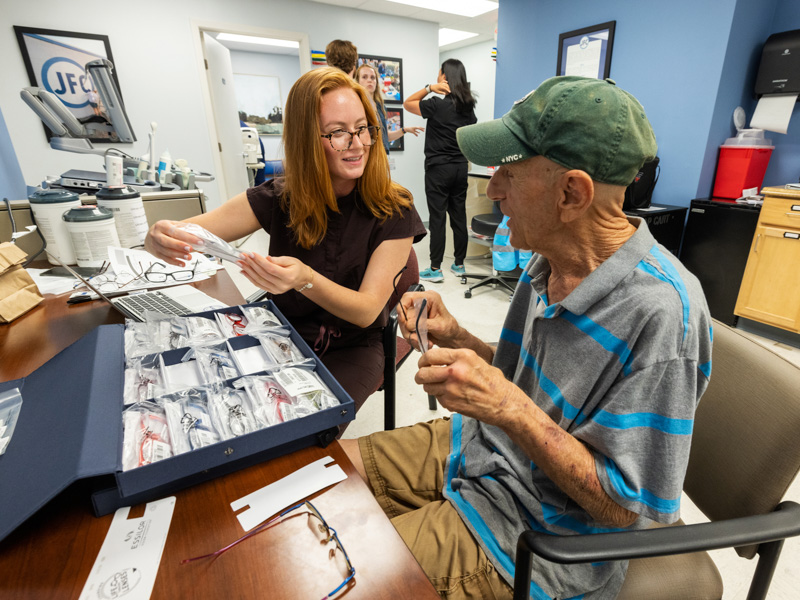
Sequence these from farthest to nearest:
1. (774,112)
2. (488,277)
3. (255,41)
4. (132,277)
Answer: (255,41) → (488,277) → (774,112) → (132,277)

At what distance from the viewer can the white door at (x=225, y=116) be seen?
4.50 metres

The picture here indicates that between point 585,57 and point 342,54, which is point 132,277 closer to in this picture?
point 342,54

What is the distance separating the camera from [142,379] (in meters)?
0.80

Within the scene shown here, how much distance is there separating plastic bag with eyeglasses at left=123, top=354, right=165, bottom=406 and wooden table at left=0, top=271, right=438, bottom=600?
15 centimetres

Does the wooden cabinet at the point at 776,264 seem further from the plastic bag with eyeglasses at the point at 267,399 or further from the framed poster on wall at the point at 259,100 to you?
the framed poster on wall at the point at 259,100

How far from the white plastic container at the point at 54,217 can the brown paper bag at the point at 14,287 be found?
12.6 inches

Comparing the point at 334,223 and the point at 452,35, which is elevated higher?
the point at 452,35

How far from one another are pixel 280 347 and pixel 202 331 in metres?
0.19

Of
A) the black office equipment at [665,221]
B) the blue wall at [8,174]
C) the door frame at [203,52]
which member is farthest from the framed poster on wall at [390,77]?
the blue wall at [8,174]

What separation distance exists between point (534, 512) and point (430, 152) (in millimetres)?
3708

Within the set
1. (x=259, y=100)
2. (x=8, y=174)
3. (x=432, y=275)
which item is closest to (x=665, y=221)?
(x=432, y=275)

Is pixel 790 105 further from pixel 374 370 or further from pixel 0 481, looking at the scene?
pixel 0 481

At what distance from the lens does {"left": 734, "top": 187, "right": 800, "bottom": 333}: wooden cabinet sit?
2.50 m

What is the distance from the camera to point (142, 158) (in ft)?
8.45
